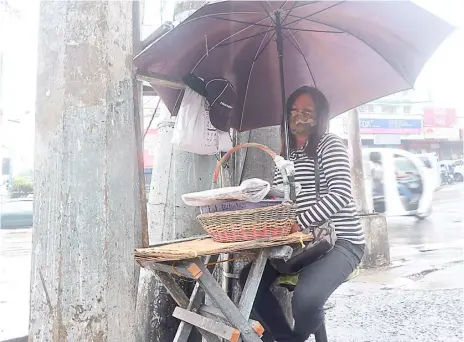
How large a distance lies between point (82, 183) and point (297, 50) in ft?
6.59

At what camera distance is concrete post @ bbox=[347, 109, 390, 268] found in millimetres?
7059

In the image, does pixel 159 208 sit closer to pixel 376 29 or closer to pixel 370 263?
pixel 376 29

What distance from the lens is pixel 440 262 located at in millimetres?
7504

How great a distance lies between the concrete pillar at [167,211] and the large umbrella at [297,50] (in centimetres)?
44

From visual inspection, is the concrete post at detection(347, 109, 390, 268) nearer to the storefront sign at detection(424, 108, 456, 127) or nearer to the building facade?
the building facade

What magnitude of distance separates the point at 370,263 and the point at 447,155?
2839cm

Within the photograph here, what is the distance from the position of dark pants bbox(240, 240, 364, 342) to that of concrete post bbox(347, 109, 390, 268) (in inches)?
174

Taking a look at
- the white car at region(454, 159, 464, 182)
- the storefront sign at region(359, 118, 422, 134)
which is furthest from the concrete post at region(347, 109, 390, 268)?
the white car at region(454, 159, 464, 182)

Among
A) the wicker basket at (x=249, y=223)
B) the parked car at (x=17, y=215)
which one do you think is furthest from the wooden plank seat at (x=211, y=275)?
the parked car at (x=17, y=215)

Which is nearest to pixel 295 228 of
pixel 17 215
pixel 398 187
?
pixel 398 187

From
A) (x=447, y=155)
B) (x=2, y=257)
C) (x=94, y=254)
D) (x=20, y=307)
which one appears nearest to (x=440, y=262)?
(x=20, y=307)

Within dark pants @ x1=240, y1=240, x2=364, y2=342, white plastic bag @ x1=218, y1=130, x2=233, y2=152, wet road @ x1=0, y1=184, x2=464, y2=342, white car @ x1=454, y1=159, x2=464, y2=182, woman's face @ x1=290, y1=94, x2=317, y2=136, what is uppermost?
white car @ x1=454, y1=159, x2=464, y2=182

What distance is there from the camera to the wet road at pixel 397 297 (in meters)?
4.14

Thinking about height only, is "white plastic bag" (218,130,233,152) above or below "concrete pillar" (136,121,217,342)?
above
